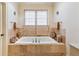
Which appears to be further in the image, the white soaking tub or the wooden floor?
the white soaking tub

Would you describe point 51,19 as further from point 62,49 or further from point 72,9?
point 62,49

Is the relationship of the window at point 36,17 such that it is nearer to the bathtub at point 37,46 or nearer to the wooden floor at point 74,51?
the bathtub at point 37,46

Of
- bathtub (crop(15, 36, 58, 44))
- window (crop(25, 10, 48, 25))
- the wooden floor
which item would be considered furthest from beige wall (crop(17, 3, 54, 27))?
the wooden floor

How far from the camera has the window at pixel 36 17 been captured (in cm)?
215

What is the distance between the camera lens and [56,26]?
7.19 feet

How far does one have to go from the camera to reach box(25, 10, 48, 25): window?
7.04ft

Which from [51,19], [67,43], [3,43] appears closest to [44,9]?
[51,19]

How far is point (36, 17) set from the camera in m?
2.16

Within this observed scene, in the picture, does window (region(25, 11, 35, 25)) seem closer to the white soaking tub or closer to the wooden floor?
the white soaking tub

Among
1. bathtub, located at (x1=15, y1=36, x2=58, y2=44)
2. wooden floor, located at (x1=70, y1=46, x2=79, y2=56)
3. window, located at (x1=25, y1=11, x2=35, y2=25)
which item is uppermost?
window, located at (x1=25, y1=11, x2=35, y2=25)

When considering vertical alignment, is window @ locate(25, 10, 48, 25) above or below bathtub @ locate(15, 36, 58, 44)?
above

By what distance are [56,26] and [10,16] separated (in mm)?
732

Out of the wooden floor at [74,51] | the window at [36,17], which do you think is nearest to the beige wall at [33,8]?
the window at [36,17]

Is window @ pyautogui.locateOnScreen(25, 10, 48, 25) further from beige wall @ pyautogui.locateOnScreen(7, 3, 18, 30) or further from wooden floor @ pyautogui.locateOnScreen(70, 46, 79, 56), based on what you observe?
wooden floor @ pyautogui.locateOnScreen(70, 46, 79, 56)
